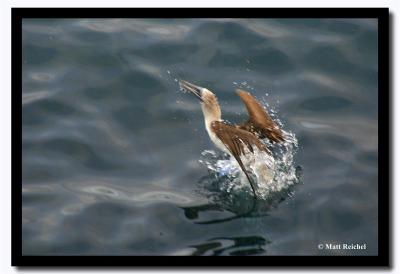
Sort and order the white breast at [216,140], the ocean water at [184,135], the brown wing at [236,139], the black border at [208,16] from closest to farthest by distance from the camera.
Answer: the black border at [208,16]
the ocean water at [184,135]
the brown wing at [236,139]
the white breast at [216,140]

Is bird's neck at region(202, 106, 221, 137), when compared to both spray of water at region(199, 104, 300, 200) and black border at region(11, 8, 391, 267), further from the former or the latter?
black border at region(11, 8, 391, 267)

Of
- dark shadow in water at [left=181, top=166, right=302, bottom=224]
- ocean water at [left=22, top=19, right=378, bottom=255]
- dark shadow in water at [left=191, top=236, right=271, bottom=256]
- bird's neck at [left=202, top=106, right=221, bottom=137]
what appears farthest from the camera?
bird's neck at [left=202, top=106, right=221, bottom=137]

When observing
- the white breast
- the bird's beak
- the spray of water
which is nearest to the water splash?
the spray of water

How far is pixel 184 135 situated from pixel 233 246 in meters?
1.39

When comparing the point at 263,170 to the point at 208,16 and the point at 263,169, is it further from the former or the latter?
the point at 208,16

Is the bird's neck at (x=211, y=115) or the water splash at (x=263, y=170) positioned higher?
the bird's neck at (x=211, y=115)

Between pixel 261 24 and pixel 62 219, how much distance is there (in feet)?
8.09

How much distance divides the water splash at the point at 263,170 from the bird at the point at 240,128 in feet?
0.18

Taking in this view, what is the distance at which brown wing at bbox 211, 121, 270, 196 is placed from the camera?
26.3 ft

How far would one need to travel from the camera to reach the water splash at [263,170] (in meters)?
8.04

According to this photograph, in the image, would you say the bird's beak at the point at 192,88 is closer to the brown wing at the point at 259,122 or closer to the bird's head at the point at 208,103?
the bird's head at the point at 208,103

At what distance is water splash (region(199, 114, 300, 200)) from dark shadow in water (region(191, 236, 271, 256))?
588 millimetres

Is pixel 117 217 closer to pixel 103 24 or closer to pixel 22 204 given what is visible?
pixel 22 204

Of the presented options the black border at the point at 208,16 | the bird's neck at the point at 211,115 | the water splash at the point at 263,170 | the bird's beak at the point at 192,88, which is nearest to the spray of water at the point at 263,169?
the water splash at the point at 263,170
